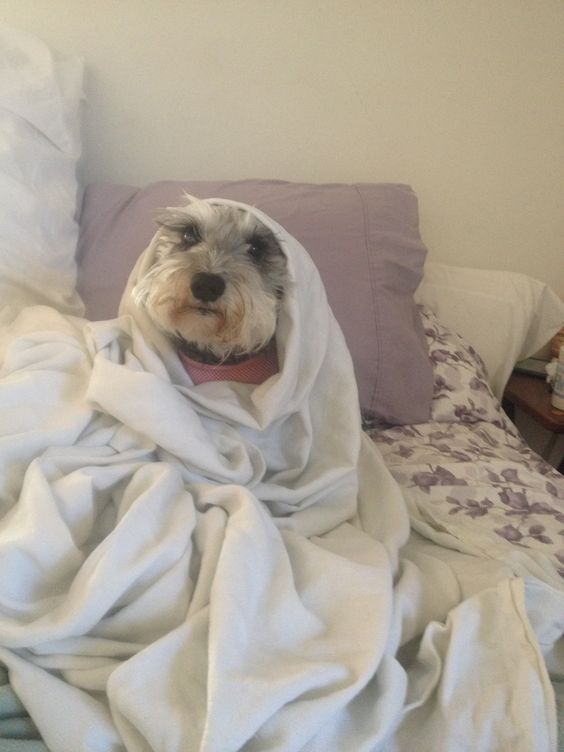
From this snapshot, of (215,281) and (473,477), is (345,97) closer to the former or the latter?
(215,281)

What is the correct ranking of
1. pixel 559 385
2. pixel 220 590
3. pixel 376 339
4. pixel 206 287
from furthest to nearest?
1. pixel 559 385
2. pixel 376 339
3. pixel 206 287
4. pixel 220 590

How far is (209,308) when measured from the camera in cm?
92

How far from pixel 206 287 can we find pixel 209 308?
0.11 ft

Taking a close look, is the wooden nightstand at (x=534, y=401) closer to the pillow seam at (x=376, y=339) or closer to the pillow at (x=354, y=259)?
the pillow at (x=354, y=259)

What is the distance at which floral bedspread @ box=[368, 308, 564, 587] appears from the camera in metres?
0.85

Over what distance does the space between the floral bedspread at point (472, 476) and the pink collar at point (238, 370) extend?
29 centimetres

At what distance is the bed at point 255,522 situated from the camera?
22.1 inches

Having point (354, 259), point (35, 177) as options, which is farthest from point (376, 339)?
point (35, 177)

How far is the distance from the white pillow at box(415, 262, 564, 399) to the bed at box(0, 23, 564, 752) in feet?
0.56

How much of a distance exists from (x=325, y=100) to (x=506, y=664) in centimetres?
127

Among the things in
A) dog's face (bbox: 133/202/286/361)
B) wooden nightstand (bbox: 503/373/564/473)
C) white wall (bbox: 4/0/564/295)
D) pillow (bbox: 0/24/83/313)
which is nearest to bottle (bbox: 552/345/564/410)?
wooden nightstand (bbox: 503/373/564/473)

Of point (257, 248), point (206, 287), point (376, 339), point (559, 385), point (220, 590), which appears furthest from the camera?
point (559, 385)

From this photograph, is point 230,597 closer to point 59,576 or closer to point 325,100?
point 59,576

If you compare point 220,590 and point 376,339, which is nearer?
point 220,590
